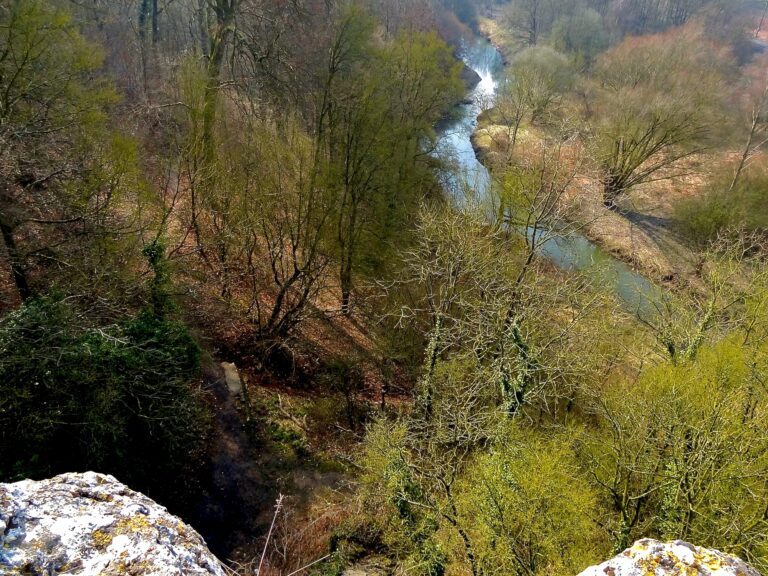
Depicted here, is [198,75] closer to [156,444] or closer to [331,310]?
[331,310]

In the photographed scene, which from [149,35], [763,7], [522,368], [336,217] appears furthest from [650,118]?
[763,7]

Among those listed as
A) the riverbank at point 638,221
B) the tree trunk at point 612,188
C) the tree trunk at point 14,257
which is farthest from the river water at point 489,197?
the tree trunk at point 14,257

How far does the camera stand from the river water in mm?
16219

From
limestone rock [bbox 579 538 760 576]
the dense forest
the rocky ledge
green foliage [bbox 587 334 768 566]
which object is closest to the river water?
the dense forest

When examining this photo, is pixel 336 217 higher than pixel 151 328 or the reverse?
higher

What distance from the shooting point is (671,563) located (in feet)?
7.73

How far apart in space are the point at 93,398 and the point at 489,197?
14.4 m

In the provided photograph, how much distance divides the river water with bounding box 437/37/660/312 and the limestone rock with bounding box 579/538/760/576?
10.9 metres

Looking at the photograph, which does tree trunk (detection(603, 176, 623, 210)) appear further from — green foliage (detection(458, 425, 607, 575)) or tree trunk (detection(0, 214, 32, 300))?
tree trunk (detection(0, 214, 32, 300))

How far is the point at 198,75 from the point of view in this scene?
474 inches

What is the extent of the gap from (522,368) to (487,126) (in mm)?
25227

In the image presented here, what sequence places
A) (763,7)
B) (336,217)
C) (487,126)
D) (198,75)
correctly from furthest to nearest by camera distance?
(763,7), (487,126), (336,217), (198,75)

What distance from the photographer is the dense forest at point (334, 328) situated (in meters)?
7.30

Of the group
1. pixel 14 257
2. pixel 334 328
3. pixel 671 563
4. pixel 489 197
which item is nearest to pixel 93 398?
pixel 14 257
